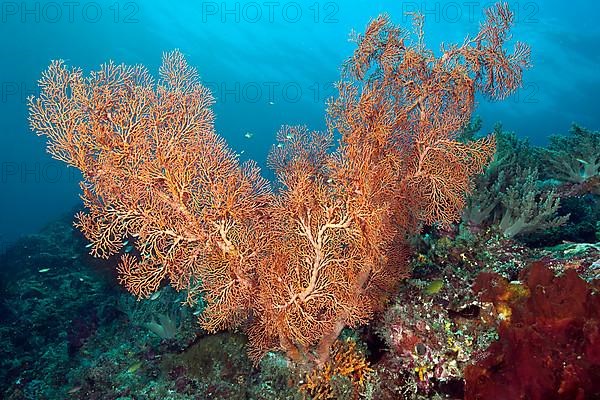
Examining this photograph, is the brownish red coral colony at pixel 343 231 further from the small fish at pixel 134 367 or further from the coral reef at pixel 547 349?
the small fish at pixel 134 367

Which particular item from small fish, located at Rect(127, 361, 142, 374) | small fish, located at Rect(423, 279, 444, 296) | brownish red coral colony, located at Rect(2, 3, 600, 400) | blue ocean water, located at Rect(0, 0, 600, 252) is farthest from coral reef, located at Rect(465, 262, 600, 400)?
blue ocean water, located at Rect(0, 0, 600, 252)

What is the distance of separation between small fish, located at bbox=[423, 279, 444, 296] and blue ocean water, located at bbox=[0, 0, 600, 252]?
41354mm

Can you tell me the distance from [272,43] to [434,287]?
223 ft

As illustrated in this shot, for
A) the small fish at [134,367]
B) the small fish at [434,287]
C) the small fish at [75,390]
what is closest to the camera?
the small fish at [434,287]

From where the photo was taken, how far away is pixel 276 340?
5395 millimetres

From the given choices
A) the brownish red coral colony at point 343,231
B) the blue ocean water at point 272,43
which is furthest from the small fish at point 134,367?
the blue ocean water at point 272,43

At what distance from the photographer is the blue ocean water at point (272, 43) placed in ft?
130

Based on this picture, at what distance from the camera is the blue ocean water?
1559 inches

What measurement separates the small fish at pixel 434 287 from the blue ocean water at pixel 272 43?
136 feet

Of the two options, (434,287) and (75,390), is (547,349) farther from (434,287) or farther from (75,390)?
(75,390)

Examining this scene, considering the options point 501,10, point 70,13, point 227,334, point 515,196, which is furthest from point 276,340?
point 70,13

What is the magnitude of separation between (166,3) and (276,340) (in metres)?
75.4

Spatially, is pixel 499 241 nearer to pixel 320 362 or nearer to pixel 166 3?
pixel 320 362

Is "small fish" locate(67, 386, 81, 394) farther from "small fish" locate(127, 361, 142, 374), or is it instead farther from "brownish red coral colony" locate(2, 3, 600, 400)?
"brownish red coral colony" locate(2, 3, 600, 400)
